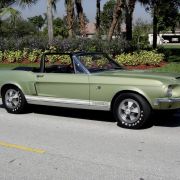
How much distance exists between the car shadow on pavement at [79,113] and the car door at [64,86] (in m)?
0.75

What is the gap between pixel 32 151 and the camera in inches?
266

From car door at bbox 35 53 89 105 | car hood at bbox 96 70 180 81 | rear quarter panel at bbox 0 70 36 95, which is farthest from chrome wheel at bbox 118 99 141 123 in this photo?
rear quarter panel at bbox 0 70 36 95

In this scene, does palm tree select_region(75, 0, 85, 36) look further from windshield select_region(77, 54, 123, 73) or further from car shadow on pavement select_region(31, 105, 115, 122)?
windshield select_region(77, 54, 123, 73)

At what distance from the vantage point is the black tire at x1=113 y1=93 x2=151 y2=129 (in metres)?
8.02

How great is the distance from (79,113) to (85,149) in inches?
128

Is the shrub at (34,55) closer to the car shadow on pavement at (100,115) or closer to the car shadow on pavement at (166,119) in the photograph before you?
the car shadow on pavement at (100,115)

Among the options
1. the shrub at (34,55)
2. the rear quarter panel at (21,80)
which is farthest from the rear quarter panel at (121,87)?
the shrub at (34,55)

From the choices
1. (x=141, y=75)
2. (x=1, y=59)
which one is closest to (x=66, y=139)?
(x=141, y=75)

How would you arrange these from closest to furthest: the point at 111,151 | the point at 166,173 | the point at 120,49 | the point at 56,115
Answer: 1. the point at 166,173
2. the point at 111,151
3. the point at 56,115
4. the point at 120,49

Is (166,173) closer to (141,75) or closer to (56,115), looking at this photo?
(141,75)

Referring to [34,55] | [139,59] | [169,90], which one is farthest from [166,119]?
[34,55]

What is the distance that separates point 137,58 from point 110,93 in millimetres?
12727

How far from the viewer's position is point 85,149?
6.83 meters

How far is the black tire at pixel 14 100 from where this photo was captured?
982cm
